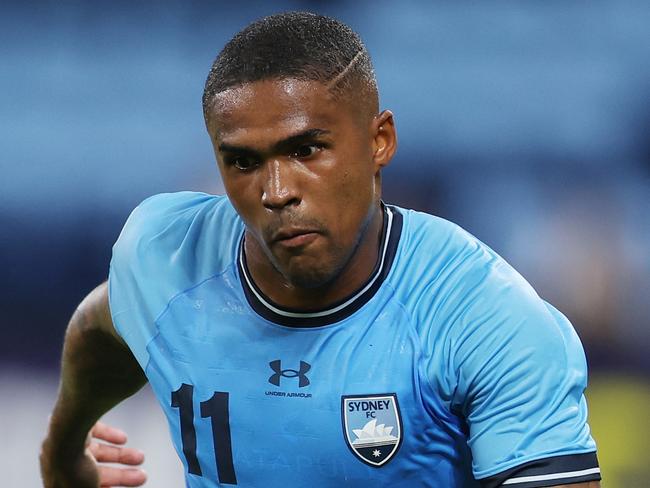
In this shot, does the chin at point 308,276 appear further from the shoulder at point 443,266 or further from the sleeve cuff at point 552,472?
the sleeve cuff at point 552,472

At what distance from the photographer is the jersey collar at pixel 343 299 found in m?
2.14

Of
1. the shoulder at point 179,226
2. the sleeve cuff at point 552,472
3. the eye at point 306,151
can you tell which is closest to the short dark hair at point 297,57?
the eye at point 306,151

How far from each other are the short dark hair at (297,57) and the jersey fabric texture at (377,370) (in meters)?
0.33

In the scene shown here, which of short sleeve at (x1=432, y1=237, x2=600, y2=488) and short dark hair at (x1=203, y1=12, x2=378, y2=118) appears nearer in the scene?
short sleeve at (x1=432, y1=237, x2=600, y2=488)

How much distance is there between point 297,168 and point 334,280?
0.26 m

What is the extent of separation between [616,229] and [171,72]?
1.82 m

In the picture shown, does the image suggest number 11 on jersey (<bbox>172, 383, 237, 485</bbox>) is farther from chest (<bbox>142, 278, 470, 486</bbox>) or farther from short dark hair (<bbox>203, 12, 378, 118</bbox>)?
short dark hair (<bbox>203, 12, 378, 118</bbox>)

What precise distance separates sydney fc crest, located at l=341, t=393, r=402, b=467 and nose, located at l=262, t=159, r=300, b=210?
40 centimetres

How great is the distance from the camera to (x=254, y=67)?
6.54 ft

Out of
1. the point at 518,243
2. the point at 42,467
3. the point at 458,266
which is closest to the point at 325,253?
the point at 458,266

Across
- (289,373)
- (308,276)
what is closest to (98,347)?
(289,373)

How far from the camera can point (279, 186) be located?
1.95 metres

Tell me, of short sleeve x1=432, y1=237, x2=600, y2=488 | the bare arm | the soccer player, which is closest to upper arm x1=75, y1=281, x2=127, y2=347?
the bare arm

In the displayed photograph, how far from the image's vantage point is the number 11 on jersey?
219 centimetres
